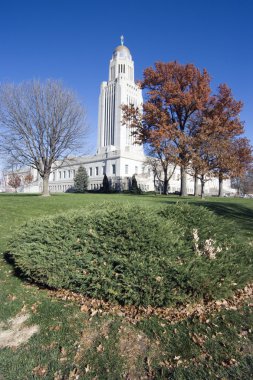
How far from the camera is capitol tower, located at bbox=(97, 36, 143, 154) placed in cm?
9038

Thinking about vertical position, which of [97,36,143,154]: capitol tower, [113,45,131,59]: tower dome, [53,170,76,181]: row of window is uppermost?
[113,45,131,59]: tower dome

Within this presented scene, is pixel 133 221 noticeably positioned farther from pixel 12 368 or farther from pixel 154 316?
pixel 12 368

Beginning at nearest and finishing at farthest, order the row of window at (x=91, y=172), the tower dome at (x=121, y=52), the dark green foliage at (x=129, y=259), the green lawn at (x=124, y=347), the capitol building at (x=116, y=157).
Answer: the green lawn at (x=124, y=347) < the dark green foliage at (x=129, y=259) < the capitol building at (x=116, y=157) < the row of window at (x=91, y=172) < the tower dome at (x=121, y=52)

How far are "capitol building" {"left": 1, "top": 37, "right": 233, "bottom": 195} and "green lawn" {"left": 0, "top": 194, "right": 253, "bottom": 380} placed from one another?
31.9 metres

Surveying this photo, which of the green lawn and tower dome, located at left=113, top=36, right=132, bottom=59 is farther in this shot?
tower dome, located at left=113, top=36, right=132, bottom=59

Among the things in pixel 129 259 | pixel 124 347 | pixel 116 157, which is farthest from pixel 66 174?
pixel 124 347

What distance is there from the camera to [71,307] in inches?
147

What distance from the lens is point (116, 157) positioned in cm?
6041

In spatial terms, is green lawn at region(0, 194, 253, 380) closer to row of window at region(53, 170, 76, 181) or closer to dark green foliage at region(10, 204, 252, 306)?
dark green foliage at region(10, 204, 252, 306)

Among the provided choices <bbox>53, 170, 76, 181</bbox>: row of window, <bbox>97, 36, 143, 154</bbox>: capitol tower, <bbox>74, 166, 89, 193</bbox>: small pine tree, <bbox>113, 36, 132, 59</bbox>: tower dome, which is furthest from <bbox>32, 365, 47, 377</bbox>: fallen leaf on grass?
<bbox>113, 36, 132, 59</bbox>: tower dome

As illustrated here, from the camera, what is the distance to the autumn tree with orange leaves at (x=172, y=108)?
24541mm

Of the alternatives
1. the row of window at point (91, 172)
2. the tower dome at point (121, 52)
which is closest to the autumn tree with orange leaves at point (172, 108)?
the row of window at point (91, 172)

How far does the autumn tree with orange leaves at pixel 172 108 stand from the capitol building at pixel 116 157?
319 inches

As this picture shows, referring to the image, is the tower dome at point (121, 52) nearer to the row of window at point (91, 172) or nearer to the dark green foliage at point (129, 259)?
the row of window at point (91, 172)
